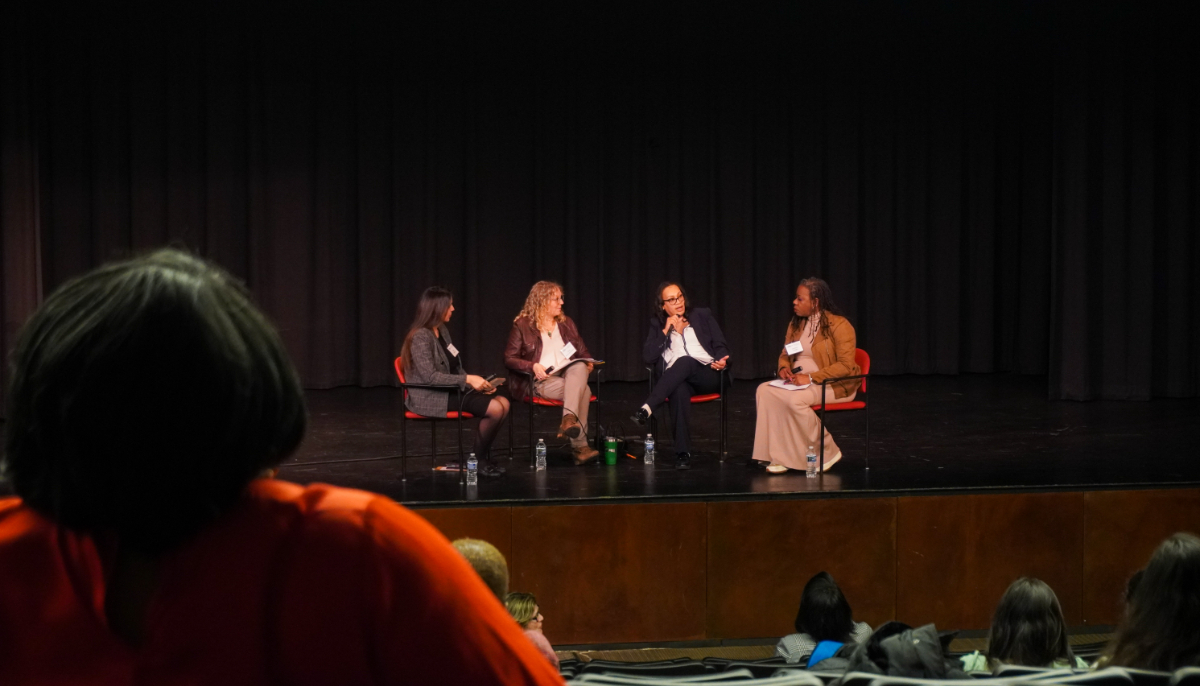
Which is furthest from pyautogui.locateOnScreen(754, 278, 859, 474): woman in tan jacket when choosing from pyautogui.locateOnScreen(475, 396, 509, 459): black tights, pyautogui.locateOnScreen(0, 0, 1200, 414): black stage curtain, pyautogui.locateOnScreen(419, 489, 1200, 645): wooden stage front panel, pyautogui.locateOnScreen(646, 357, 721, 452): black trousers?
pyautogui.locateOnScreen(0, 0, 1200, 414): black stage curtain

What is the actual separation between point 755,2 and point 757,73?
55cm

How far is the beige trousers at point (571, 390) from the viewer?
19.1 feet

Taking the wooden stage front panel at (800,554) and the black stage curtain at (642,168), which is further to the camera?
the black stage curtain at (642,168)

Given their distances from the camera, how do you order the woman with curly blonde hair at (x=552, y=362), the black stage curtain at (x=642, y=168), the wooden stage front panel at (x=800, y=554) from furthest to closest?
the black stage curtain at (x=642, y=168), the woman with curly blonde hair at (x=552, y=362), the wooden stage front panel at (x=800, y=554)

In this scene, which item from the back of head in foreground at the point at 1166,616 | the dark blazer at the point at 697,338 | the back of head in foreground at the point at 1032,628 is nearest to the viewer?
the back of head in foreground at the point at 1166,616

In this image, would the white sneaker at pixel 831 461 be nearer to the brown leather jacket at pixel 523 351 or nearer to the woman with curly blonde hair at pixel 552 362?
the woman with curly blonde hair at pixel 552 362

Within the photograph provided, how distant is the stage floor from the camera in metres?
4.86

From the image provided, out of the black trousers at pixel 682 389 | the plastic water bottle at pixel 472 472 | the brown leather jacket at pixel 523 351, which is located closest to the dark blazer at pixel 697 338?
the black trousers at pixel 682 389

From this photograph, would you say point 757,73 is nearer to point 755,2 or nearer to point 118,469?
point 755,2

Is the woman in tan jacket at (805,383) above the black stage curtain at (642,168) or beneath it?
beneath

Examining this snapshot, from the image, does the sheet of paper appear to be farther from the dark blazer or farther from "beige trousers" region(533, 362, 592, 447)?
"beige trousers" region(533, 362, 592, 447)

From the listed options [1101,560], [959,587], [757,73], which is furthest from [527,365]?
[757,73]

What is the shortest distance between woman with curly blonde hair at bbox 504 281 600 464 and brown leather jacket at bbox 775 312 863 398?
1021 mm

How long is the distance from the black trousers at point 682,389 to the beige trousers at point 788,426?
37 centimetres
